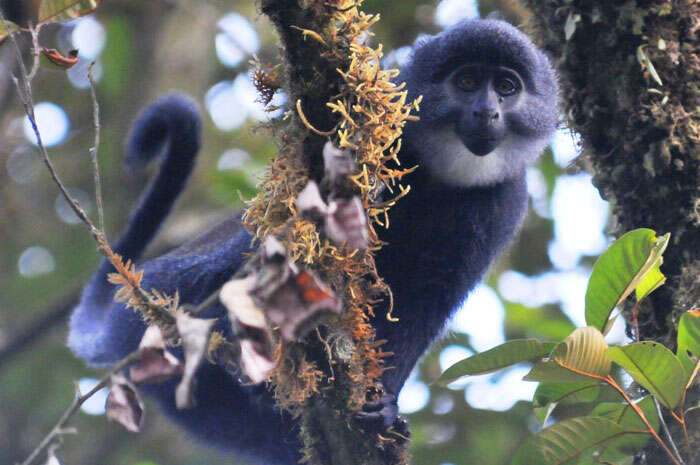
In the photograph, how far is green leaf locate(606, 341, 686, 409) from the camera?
76.6 inches

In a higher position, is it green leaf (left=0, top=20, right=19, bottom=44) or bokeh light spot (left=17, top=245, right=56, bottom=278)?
green leaf (left=0, top=20, right=19, bottom=44)

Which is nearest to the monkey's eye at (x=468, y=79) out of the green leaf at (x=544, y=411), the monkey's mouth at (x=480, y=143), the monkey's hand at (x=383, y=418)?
the monkey's mouth at (x=480, y=143)

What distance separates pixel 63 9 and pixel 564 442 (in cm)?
167

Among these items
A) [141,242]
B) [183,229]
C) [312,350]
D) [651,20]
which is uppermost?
[651,20]

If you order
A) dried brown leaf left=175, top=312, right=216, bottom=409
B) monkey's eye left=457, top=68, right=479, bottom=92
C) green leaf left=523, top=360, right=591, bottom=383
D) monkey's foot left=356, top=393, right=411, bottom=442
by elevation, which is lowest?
monkey's foot left=356, top=393, right=411, bottom=442

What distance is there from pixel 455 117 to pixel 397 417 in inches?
48.6

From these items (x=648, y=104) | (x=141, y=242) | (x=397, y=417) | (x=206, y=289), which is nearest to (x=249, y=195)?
(x=141, y=242)

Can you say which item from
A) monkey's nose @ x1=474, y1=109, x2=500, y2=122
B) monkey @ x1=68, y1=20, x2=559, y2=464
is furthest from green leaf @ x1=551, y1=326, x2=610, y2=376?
monkey's nose @ x1=474, y1=109, x2=500, y2=122

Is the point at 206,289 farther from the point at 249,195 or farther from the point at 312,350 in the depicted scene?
the point at 249,195

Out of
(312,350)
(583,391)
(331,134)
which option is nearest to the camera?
(331,134)

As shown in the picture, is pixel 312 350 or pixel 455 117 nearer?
pixel 312 350

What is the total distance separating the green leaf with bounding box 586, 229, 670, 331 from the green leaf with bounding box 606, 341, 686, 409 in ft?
0.53

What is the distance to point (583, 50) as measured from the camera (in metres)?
2.67

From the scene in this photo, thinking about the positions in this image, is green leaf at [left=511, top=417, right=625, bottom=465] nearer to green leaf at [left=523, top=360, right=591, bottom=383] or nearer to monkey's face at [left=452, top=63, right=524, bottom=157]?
green leaf at [left=523, top=360, right=591, bottom=383]
